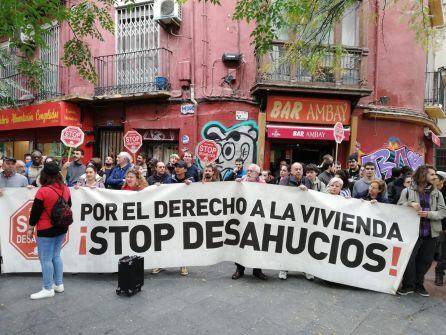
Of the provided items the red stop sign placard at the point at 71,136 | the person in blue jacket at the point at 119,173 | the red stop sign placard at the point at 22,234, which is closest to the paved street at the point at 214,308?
the red stop sign placard at the point at 22,234

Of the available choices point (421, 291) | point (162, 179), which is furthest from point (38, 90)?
point (421, 291)

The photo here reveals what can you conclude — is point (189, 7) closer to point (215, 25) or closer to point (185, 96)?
point (215, 25)

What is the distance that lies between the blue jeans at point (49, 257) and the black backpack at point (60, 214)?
258 mm

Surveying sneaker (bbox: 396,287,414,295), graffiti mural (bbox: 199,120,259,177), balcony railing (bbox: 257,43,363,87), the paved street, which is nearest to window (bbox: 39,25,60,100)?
graffiti mural (bbox: 199,120,259,177)

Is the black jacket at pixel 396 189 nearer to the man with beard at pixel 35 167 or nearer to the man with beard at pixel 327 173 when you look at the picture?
the man with beard at pixel 327 173

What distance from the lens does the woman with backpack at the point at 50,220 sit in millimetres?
4461

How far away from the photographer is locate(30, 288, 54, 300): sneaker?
4531 mm

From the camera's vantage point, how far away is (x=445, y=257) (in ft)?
18.4

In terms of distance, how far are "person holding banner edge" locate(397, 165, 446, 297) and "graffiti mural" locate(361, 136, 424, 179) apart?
23.2ft

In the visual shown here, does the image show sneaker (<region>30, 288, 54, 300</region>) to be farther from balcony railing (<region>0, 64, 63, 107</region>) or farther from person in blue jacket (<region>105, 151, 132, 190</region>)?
balcony railing (<region>0, 64, 63, 107</region>)

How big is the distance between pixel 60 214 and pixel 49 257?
618 millimetres

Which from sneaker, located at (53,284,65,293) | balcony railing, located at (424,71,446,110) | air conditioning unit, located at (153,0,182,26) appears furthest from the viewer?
balcony railing, located at (424,71,446,110)

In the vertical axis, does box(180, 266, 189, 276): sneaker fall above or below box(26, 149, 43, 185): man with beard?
below

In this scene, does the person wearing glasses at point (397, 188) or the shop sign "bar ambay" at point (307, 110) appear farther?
the shop sign "bar ambay" at point (307, 110)
